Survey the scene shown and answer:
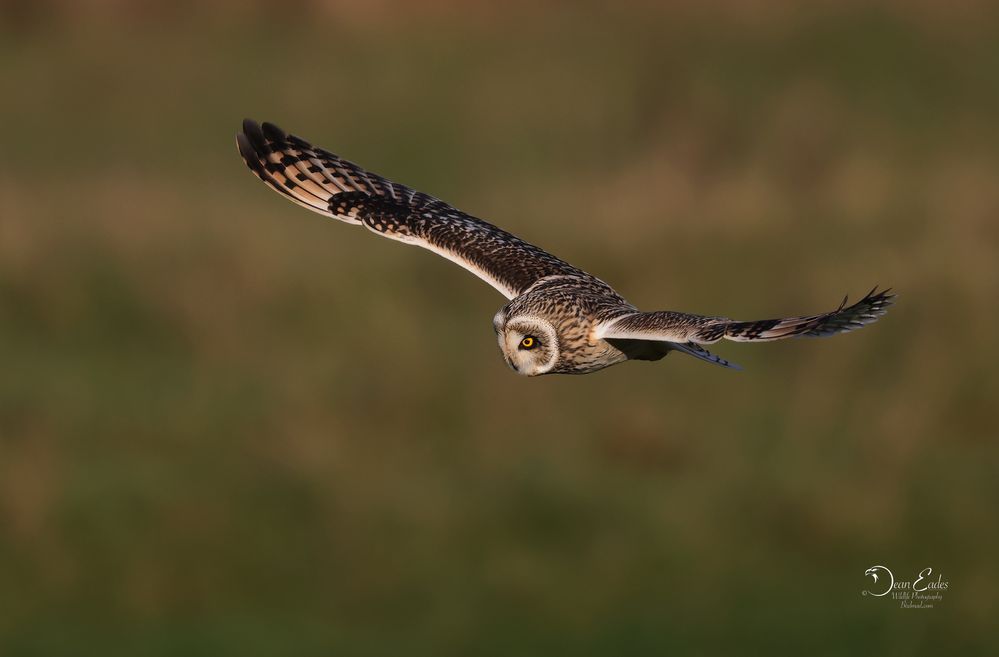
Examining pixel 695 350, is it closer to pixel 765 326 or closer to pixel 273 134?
pixel 765 326

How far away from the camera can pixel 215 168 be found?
37.1m

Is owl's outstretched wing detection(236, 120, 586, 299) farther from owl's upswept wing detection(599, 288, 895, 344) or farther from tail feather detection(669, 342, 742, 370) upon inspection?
owl's upswept wing detection(599, 288, 895, 344)

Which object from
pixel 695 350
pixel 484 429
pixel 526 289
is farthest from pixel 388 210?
pixel 484 429

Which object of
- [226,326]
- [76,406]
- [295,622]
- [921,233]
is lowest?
[295,622]

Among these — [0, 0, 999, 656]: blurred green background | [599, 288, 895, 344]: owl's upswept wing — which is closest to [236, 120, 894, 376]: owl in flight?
[599, 288, 895, 344]: owl's upswept wing

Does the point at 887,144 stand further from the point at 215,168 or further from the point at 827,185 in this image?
the point at 215,168

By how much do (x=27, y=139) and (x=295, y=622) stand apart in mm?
15544

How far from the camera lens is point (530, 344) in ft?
33.6

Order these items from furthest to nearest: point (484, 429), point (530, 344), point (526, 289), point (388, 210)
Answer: point (484, 429) < point (388, 210) < point (526, 289) < point (530, 344)

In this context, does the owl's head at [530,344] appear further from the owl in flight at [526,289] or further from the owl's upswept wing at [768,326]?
the owl's upswept wing at [768,326]

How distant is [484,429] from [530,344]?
17.7m

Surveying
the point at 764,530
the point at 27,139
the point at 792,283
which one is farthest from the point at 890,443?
the point at 27,139

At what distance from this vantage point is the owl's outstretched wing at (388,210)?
11391mm

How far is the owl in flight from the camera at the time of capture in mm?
9055
